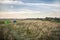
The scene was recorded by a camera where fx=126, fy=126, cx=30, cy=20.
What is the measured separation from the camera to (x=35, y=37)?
1.64m

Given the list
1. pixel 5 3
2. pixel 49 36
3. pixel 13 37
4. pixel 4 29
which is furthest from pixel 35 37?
pixel 5 3

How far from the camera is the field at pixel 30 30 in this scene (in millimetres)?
1636

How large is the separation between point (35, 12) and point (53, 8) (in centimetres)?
25

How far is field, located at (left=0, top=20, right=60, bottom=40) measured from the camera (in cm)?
164

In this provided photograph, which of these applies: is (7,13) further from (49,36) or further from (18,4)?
(49,36)

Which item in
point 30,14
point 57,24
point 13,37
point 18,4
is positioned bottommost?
point 13,37

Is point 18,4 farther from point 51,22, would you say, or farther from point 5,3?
point 51,22

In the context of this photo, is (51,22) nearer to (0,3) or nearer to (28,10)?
(28,10)

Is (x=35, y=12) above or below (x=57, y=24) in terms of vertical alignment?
above

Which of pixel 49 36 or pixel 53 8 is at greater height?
pixel 53 8

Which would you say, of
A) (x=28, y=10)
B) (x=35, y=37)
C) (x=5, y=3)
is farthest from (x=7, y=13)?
(x=35, y=37)

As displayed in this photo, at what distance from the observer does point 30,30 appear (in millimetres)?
1646

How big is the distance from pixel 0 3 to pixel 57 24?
81cm

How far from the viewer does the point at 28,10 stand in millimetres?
1688
